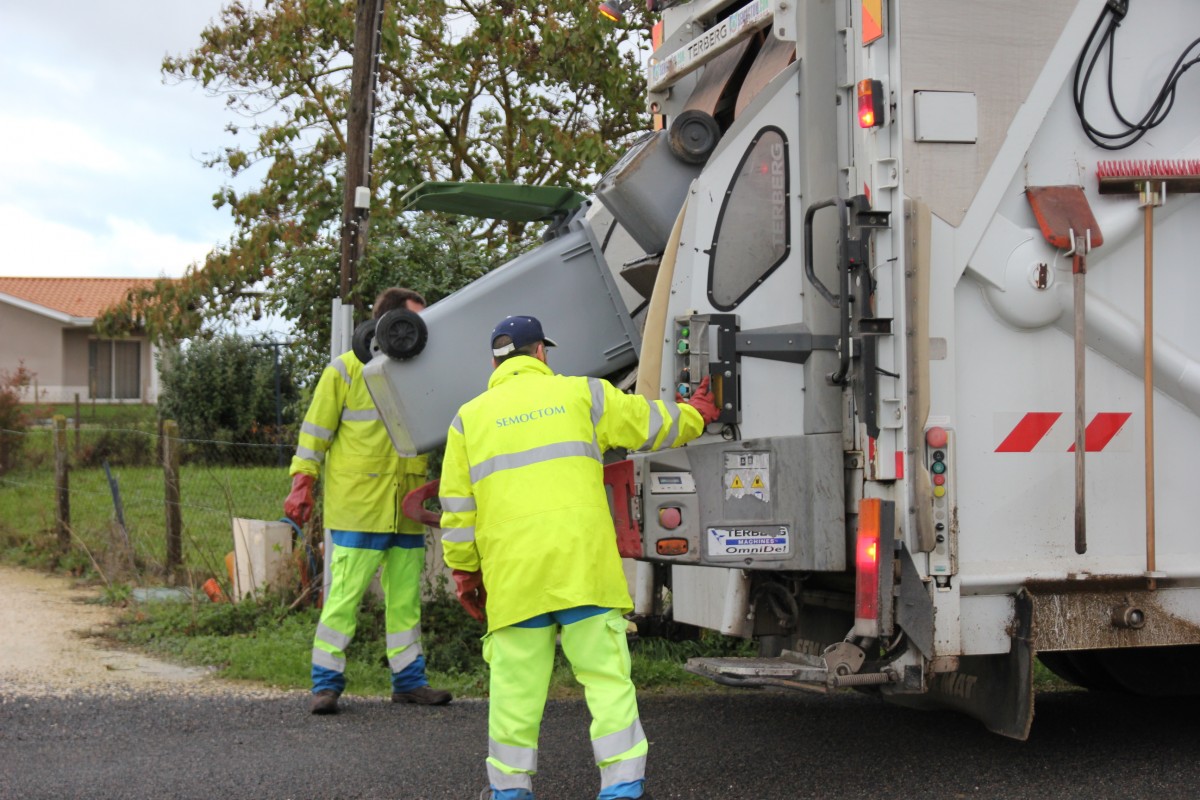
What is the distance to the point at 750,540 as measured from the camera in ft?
Result: 14.8

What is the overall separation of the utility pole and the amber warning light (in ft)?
12.5

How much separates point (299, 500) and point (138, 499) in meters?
4.49

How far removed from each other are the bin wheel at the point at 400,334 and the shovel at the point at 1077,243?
2.30m

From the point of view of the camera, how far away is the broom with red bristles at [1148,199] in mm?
4422

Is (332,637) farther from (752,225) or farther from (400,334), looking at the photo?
(752,225)

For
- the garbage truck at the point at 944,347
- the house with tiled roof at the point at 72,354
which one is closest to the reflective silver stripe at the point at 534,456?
the garbage truck at the point at 944,347

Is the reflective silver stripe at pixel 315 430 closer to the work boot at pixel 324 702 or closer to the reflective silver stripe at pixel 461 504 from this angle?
the work boot at pixel 324 702

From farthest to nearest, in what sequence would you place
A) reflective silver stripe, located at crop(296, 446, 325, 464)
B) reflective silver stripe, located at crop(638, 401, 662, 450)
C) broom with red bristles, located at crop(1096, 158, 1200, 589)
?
reflective silver stripe, located at crop(296, 446, 325, 464) → broom with red bristles, located at crop(1096, 158, 1200, 589) → reflective silver stripe, located at crop(638, 401, 662, 450)

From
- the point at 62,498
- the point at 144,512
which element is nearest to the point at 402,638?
the point at 144,512

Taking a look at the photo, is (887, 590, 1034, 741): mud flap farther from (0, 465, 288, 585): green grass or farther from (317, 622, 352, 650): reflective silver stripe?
(0, 465, 288, 585): green grass

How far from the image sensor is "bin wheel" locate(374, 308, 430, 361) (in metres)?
5.08

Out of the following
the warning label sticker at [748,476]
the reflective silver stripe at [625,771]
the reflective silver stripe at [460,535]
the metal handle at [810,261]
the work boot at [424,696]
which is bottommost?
the work boot at [424,696]

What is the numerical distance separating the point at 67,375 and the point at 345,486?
25.8 meters

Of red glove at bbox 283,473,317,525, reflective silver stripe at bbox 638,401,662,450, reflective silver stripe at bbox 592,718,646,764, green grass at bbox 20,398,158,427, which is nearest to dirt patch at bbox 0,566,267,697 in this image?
red glove at bbox 283,473,317,525
